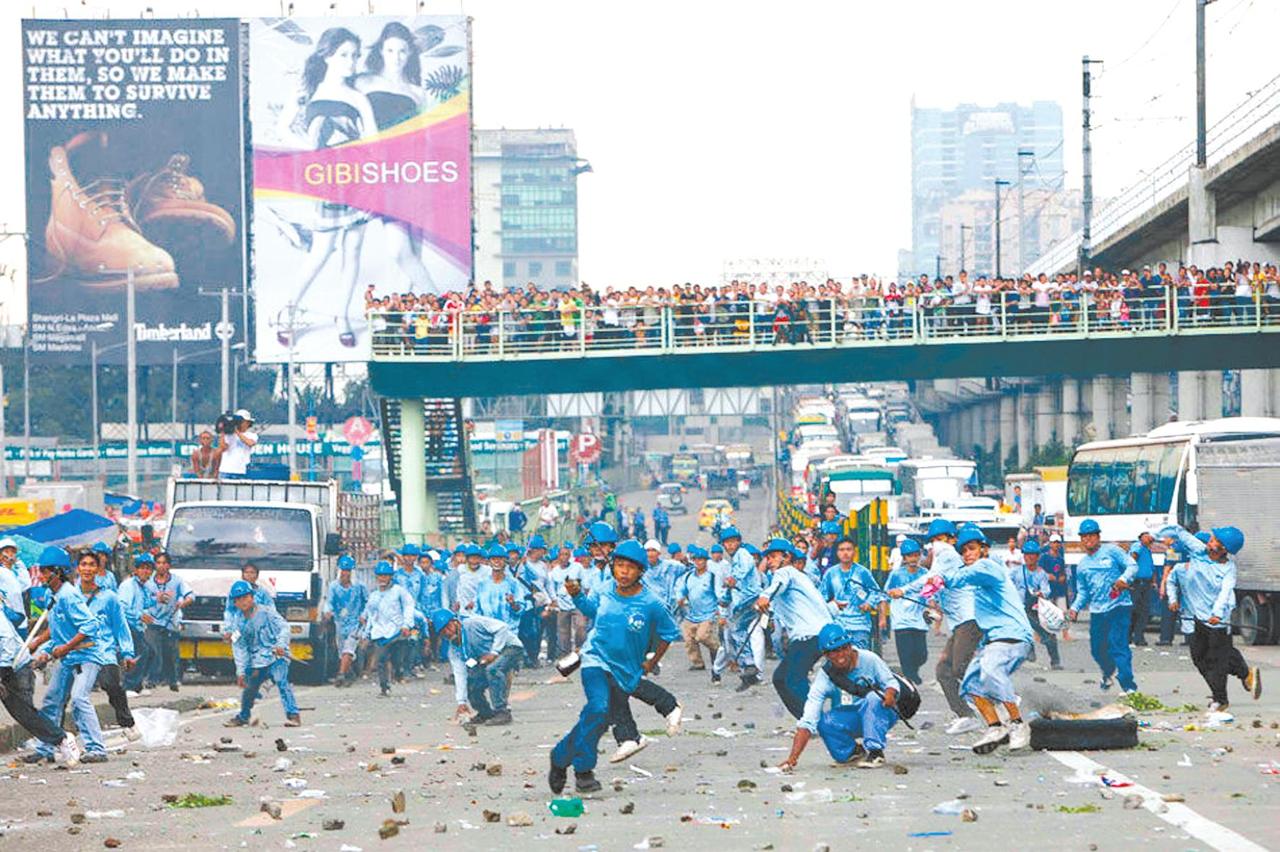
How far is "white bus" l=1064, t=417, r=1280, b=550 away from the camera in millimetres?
36812

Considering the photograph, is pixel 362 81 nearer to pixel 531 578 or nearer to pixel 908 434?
pixel 908 434

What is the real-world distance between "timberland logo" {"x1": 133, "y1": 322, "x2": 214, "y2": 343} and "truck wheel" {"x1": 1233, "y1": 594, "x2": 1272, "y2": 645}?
181ft

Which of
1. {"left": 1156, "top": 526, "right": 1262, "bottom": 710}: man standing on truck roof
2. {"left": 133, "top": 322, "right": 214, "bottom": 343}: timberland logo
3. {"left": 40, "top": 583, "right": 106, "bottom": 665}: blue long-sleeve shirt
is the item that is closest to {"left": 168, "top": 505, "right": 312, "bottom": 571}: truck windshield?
{"left": 40, "top": 583, "right": 106, "bottom": 665}: blue long-sleeve shirt

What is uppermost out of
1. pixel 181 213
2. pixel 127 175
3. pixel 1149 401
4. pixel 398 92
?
pixel 398 92

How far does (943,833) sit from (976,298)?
1475 inches

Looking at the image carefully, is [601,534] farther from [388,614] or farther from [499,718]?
[388,614]

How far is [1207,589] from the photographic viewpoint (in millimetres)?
19141

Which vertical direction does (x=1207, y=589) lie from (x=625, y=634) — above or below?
below

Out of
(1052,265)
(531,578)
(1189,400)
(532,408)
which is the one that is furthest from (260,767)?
(532,408)

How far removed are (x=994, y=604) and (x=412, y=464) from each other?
1422 inches

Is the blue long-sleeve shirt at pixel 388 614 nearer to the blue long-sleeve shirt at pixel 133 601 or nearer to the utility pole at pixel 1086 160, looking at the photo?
the blue long-sleeve shirt at pixel 133 601

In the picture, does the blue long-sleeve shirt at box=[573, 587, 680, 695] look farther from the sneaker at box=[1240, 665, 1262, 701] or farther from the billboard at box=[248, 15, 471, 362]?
the billboard at box=[248, 15, 471, 362]

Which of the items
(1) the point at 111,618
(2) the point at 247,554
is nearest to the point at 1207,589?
(1) the point at 111,618

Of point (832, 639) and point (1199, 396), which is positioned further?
point (1199, 396)
